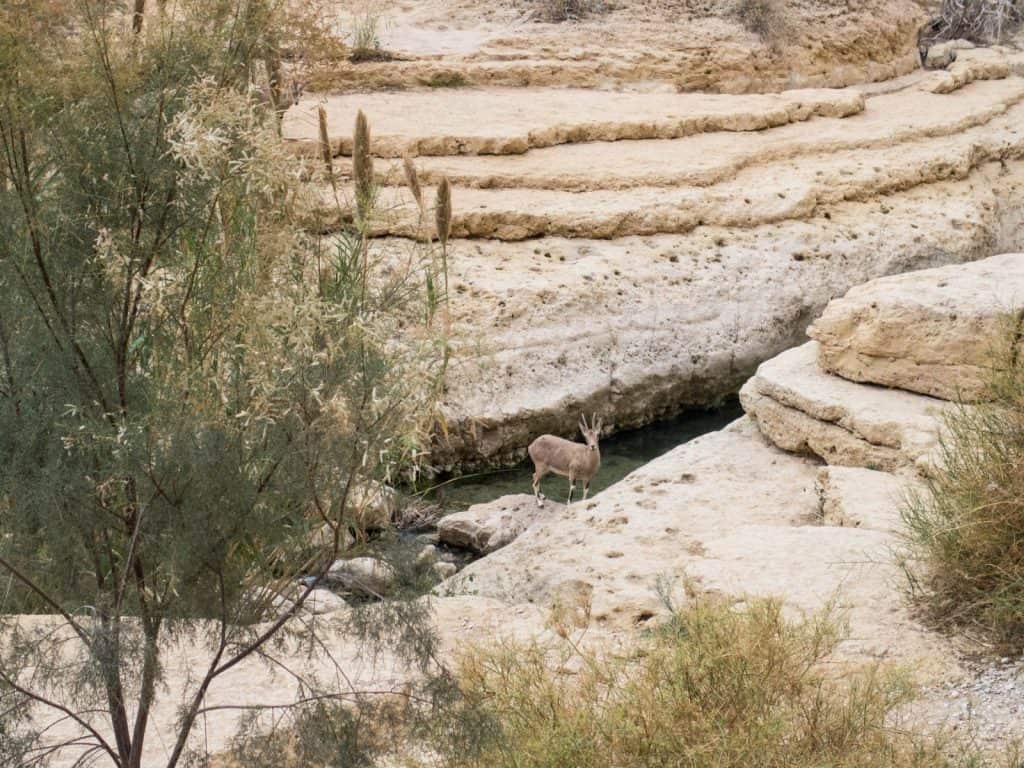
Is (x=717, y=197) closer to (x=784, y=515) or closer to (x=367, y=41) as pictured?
(x=367, y=41)

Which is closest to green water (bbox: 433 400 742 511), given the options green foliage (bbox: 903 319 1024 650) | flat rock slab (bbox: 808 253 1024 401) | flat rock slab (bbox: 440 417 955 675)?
flat rock slab (bbox: 440 417 955 675)

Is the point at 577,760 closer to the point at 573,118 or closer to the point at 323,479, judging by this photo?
the point at 323,479

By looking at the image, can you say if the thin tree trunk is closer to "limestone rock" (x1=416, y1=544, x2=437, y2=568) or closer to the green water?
"limestone rock" (x1=416, y1=544, x2=437, y2=568)

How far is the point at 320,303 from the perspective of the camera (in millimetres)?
3088

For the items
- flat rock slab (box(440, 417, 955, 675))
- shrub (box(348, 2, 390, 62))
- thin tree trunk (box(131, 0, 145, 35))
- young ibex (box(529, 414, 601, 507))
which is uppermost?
thin tree trunk (box(131, 0, 145, 35))

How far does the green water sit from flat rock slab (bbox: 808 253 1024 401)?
266 centimetres

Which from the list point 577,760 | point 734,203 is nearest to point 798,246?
point 734,203

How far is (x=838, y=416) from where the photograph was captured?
294 inches

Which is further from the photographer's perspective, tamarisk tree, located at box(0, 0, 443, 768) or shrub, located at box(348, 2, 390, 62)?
shrub, located at box(348, 2, 390, 62)

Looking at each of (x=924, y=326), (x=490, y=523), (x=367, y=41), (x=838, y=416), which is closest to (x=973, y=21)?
(x=367, y=41)

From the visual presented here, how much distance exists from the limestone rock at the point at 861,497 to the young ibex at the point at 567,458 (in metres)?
2.42

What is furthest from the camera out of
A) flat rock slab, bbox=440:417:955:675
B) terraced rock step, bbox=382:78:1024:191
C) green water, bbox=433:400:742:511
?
terraced rock step, bbox=382:78:1024:191

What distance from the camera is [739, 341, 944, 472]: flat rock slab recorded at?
23.2 feet

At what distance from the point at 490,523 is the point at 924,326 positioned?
3.16 metres
